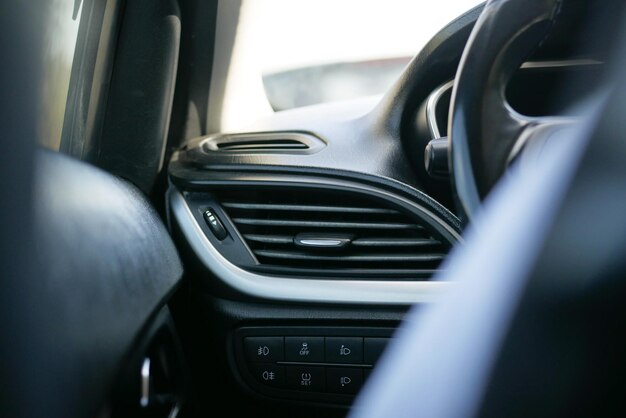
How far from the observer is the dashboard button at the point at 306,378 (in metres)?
1.66

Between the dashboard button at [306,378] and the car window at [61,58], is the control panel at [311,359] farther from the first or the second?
the car window at [61,58]

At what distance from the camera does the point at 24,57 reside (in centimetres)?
89

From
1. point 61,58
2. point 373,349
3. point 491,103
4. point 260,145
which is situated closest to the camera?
point 491,103

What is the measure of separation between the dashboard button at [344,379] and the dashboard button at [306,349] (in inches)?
1.5

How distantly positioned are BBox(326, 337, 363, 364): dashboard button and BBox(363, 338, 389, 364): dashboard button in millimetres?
11

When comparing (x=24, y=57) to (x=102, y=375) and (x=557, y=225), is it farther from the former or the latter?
(x=557, y=225)

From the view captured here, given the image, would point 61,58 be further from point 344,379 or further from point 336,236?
point 344,379

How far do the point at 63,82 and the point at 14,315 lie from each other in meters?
0.74

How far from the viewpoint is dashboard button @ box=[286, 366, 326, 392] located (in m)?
1.66

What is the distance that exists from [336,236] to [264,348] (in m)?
0.30

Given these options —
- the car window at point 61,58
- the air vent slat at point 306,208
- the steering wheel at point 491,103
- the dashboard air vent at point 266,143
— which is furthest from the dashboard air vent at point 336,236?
the steering wheel at point 491,103

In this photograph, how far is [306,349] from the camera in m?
1.67

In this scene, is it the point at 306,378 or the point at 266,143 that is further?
the point at 266,143

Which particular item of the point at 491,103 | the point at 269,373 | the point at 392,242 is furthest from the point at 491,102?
the point at 269,373
